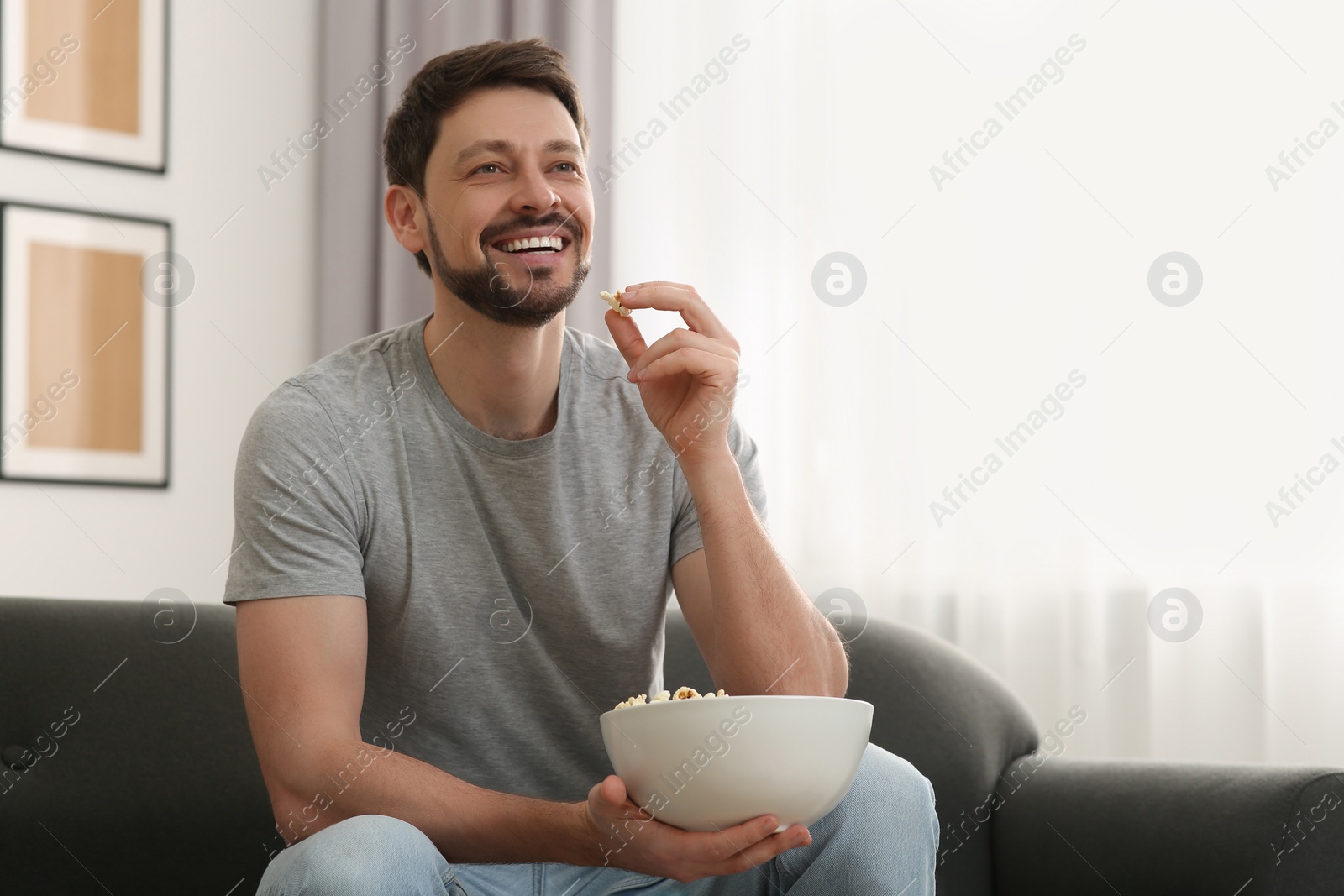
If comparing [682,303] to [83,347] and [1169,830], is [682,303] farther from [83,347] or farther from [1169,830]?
[83,347]

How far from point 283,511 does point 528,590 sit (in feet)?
0.95

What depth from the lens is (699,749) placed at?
39.0 inches

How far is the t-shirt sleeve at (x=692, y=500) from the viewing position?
4.82ft

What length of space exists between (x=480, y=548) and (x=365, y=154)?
1.70m

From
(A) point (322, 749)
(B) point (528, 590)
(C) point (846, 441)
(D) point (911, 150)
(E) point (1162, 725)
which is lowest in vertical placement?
(E) point (1162, 725)

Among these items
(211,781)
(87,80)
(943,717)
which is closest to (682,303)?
(943,717)

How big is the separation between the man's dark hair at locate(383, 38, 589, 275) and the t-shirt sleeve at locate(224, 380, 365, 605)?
372 millimetres

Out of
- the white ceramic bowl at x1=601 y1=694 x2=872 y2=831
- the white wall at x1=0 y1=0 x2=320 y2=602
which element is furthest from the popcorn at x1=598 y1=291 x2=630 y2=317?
the white wall at x1=0 y1=0 x2=320 y2=602

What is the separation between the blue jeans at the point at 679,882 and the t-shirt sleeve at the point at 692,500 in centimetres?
37

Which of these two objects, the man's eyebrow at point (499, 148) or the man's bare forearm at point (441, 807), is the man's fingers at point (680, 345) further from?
the man's bare forearm at point (441, 807)

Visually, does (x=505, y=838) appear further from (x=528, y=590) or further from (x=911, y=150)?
(x=911, y=150)

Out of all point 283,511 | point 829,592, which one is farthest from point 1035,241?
point 283,511

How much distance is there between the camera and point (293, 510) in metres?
1.28

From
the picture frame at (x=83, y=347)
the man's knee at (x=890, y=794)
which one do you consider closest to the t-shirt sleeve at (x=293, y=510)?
the man's knee at (x=890, y=794)
